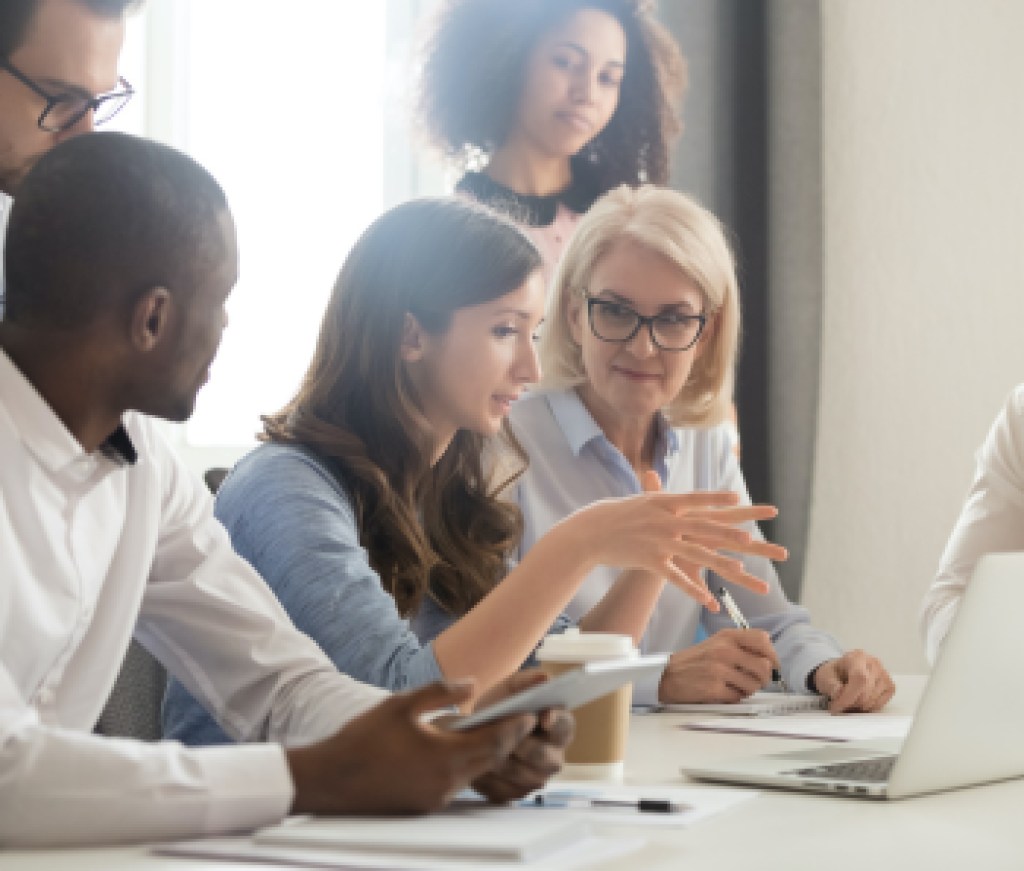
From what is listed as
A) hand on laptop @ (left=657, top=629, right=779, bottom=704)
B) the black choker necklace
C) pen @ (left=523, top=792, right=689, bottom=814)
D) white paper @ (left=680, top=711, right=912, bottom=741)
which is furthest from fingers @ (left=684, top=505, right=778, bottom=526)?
the black choker necklace

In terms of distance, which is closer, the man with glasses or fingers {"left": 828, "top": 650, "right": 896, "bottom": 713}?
the man with glasses

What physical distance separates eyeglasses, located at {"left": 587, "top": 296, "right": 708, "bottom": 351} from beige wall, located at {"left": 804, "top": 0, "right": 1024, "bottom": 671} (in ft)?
5.05

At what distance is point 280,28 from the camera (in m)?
3.41

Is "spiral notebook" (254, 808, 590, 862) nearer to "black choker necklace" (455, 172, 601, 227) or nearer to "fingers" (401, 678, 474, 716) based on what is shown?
"fingers" (401, 678, 474, 716)

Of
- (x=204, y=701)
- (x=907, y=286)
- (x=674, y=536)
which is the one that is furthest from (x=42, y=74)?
(x=907, y=286)

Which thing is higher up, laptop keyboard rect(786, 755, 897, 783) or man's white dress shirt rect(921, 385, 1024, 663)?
Result: man's white dress shirt rect(921, 385, 1024, 663)

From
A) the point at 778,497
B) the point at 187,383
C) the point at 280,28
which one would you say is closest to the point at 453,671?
the point at 187,383

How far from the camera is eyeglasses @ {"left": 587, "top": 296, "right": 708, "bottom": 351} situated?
7.70ft

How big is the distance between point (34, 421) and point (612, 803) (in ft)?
1.67

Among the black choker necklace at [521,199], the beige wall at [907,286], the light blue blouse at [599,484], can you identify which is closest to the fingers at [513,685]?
the light blue blouse at [599,484]

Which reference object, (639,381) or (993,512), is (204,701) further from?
(993,512)

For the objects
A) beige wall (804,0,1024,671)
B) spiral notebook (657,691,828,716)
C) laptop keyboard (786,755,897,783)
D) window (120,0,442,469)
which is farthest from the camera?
beige wall (804,0,1024,671)

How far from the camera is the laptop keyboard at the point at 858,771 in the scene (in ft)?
4.20

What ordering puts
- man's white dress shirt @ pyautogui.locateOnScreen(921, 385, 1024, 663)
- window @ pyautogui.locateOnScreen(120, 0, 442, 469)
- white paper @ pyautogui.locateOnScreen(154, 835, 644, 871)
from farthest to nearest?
1. window @ pyautogui.locateOnScreen(120, 0, 442, 469)
2. man's white dress shirt @ pyautogui.locateOnScreen(921, 385, 1024, 663)
3. white paper @ pyautogui.locateOnScreen(154, 835, 644, 871)
